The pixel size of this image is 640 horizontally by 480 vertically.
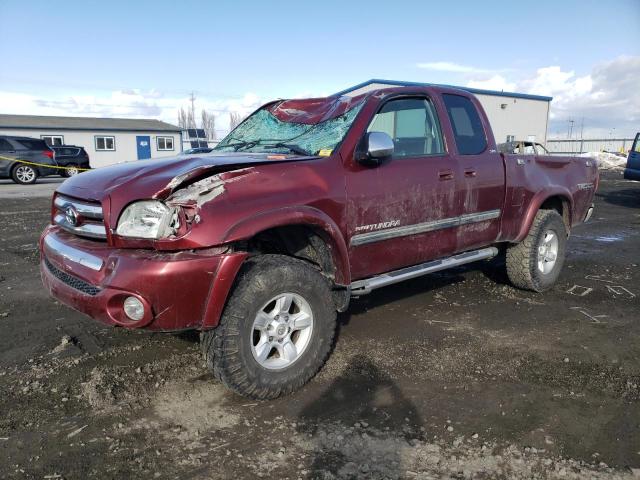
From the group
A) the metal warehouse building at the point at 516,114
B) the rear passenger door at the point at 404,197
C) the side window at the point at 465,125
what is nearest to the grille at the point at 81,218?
the rear passenger door at the point at 404,197

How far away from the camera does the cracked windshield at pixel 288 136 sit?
3.63 m

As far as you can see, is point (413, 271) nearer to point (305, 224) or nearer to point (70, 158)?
point (305, 224)

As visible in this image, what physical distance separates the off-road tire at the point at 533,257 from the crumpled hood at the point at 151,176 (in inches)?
114

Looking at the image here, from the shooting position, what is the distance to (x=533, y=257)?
515 centimetres

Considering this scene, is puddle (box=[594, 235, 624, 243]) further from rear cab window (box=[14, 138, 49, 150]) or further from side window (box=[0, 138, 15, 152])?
side window (box=[0, 138, 15, 152])

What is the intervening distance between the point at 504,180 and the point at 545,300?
1418 mm

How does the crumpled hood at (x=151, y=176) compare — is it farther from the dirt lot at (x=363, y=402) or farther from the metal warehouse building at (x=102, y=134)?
the metal warehouse building at (x=102, y=134)

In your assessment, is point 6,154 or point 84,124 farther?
point 84,124

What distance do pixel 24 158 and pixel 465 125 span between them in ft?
62.4

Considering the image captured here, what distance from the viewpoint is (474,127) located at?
4684mm

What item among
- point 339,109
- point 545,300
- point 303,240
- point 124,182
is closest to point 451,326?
point 545,300

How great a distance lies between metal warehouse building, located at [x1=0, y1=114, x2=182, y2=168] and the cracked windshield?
3099cm

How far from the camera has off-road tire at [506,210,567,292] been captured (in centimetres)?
514

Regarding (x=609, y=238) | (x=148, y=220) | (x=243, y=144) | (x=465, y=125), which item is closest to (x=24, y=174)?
(x=243, y=144)
